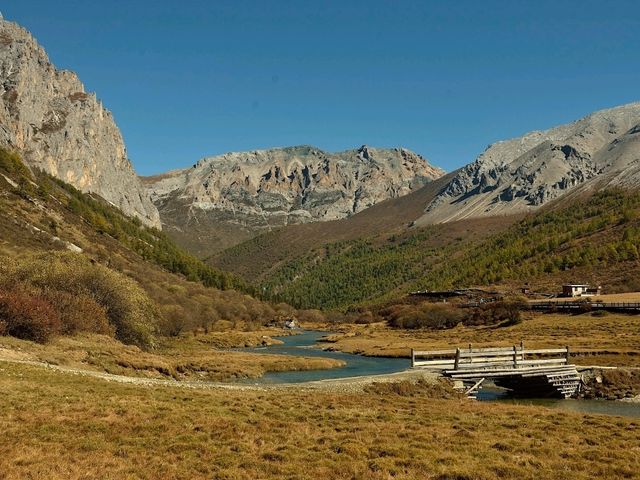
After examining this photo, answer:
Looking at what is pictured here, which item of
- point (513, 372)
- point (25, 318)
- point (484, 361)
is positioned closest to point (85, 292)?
point (25, 318)

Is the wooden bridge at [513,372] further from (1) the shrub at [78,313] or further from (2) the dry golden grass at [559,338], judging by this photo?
(1) the shrub at [78,313]

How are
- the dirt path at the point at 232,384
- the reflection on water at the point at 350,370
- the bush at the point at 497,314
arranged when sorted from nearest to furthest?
the dirt path at the point at 232,384 < the reflection on water at the point at 350,370 < the bush at the point at 497,314

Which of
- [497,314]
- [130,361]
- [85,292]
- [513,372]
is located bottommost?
[513,372]

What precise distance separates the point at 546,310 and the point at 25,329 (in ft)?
369

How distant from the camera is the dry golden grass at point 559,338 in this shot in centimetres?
6456

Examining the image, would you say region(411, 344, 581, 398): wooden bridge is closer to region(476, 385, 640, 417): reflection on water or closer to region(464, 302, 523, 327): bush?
region(476, 385, 640, 417): reflection on water

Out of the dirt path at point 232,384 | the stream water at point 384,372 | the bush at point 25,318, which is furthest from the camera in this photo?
the bush at point 25,318

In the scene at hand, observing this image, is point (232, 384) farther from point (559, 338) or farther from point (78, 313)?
point (559, 338)

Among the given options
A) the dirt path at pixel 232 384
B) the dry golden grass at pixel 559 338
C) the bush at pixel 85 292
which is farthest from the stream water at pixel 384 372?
the bush at pixel 85 292

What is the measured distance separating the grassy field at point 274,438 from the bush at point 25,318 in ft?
50.6

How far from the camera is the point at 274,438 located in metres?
22.1

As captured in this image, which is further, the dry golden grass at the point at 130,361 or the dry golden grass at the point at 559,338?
the dry golden grass at the point at 559,338

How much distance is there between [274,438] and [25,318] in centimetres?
3275

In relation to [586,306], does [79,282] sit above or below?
above
